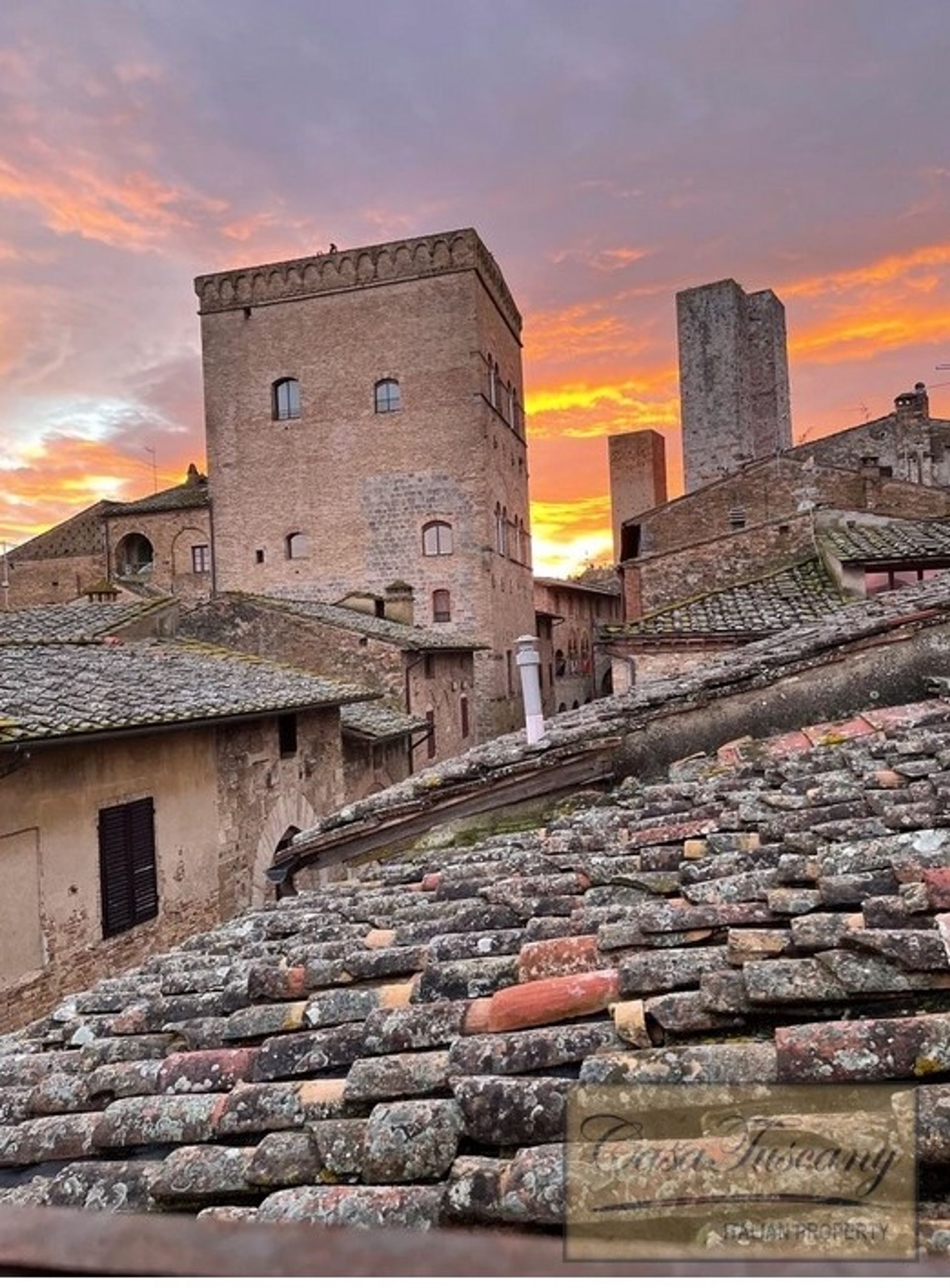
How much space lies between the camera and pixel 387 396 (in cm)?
2756

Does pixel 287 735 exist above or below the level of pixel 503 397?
below

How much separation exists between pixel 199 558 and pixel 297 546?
4.47 m

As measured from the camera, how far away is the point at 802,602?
11.7 meters

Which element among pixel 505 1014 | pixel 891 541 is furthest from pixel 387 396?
pixel 505 1014

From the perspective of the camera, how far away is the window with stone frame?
27438mm

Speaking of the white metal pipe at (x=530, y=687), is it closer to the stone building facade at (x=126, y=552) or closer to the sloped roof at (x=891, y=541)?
the sloped roof at (x=891, y=541)

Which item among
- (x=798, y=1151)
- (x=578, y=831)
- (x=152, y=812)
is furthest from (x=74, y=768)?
(x=798, y=1151)

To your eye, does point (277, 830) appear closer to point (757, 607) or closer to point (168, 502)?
point (757, 607)

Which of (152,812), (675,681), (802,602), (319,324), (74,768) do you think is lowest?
(152,812)

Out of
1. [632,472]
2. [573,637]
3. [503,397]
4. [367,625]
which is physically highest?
[503,397]

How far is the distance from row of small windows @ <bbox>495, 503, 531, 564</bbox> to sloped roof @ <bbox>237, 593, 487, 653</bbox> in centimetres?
702

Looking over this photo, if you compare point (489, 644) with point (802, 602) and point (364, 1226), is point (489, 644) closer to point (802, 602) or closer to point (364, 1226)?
point (802, 602)

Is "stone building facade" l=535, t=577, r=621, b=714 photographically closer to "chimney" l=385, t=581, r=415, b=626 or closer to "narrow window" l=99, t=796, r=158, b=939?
"chimney" l=385, t=581, r=415, b=626

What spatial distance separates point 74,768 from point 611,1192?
24.8 ft
